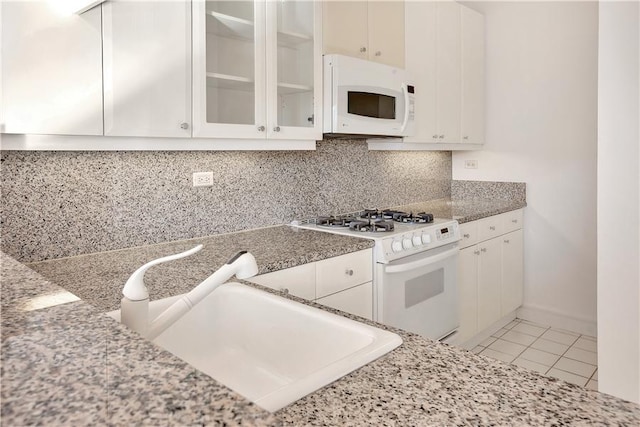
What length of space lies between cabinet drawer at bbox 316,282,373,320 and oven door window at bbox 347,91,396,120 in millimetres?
926

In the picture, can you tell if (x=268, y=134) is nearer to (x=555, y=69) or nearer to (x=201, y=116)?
(x=201, y=116)

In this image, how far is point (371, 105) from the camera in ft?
8.70

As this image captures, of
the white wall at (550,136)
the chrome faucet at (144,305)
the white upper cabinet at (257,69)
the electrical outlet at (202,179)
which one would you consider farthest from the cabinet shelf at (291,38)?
the white wall at (550,136)

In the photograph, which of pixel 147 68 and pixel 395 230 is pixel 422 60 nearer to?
pixel 395 230

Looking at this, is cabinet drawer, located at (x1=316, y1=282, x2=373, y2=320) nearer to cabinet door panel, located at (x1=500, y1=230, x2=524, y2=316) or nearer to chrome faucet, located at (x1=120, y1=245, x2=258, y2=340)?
chrome faucet, located at (x1=120, y1=245, x2=258, y2=340)

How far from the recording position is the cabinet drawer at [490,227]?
3.22 meters

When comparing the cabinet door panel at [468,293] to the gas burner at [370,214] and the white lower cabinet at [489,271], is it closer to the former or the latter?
the white lower cabinet at [489,271]

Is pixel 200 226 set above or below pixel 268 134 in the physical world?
below

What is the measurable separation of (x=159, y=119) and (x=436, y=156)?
268cm

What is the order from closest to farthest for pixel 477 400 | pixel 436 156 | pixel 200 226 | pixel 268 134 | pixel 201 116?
pixel 477 400 → pixel 201 116 → pixel 268 134 → pixel 200 226 → pixel 436 156

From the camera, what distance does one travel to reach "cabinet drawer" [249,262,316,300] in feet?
5.95

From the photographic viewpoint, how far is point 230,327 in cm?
142

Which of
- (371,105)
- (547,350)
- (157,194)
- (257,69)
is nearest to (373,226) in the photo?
(371,105)

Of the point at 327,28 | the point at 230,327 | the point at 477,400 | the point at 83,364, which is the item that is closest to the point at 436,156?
the point at 327,28
